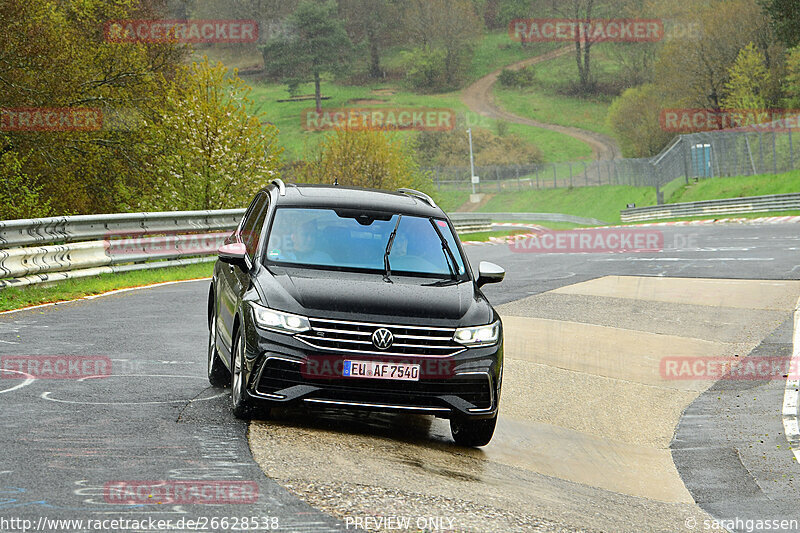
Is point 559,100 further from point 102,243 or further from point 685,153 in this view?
point 102,243

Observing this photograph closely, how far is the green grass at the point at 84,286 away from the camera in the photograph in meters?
14.6

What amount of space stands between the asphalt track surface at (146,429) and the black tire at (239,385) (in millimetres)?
123

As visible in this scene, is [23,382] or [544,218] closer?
[23,382]

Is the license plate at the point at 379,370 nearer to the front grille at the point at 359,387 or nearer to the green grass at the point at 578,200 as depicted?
the front grille at the point at 359,387

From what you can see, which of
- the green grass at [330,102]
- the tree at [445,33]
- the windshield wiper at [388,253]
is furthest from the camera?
the tree at [445,33]

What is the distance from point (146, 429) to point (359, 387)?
1.48 meters

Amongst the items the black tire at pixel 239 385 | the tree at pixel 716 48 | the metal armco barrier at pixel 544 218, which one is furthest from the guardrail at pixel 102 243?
the tree at pixel 716 48

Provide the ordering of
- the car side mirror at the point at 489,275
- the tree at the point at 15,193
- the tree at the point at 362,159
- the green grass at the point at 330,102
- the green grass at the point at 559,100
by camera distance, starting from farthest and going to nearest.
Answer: the green grass at the point at 559,100 → the green grass at the point at 330,102 → the tree at the point at 362,159 → the tree at the point at 15,193 → the car side mirror at the point at 489,275

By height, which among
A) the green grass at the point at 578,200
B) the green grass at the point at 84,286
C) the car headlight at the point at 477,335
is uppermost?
the car headlight at the point at 477,335

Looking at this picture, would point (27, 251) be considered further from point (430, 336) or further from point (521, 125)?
point (521, 125)

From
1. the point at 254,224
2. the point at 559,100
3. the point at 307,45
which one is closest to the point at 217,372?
the point at 254,224

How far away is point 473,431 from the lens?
25.7 feet

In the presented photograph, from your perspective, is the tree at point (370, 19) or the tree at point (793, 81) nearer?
the tree at point (793, 81)

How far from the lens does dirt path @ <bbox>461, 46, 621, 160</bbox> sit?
112 meters
